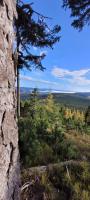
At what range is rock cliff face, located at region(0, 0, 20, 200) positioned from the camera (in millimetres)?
2480

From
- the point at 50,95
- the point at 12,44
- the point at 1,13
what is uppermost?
the point at 1,13

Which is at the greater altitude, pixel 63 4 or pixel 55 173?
pixel 63 4

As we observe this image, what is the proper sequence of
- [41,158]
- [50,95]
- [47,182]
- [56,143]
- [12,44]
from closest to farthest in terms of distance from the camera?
[12,44]
[47,182]
[41,158]
[56,143]
[50,95]

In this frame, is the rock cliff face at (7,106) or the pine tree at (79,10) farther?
the pine tree at (79,10)

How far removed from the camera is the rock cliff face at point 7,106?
248 cm

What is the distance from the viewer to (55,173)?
575 cm

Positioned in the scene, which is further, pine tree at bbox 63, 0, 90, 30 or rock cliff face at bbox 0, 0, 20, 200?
pine tree at bbox 63, 0, 90, 30

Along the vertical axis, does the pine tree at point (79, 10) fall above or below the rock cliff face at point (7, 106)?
above

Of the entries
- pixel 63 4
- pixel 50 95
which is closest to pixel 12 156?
pixel 63 4

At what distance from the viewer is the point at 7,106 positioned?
8.39 ft

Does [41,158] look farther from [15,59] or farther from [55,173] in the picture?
[15,59]

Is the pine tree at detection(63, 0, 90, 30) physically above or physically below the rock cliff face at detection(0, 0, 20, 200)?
above

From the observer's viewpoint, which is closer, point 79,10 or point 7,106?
point 7,106

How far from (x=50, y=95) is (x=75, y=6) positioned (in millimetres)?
29299
